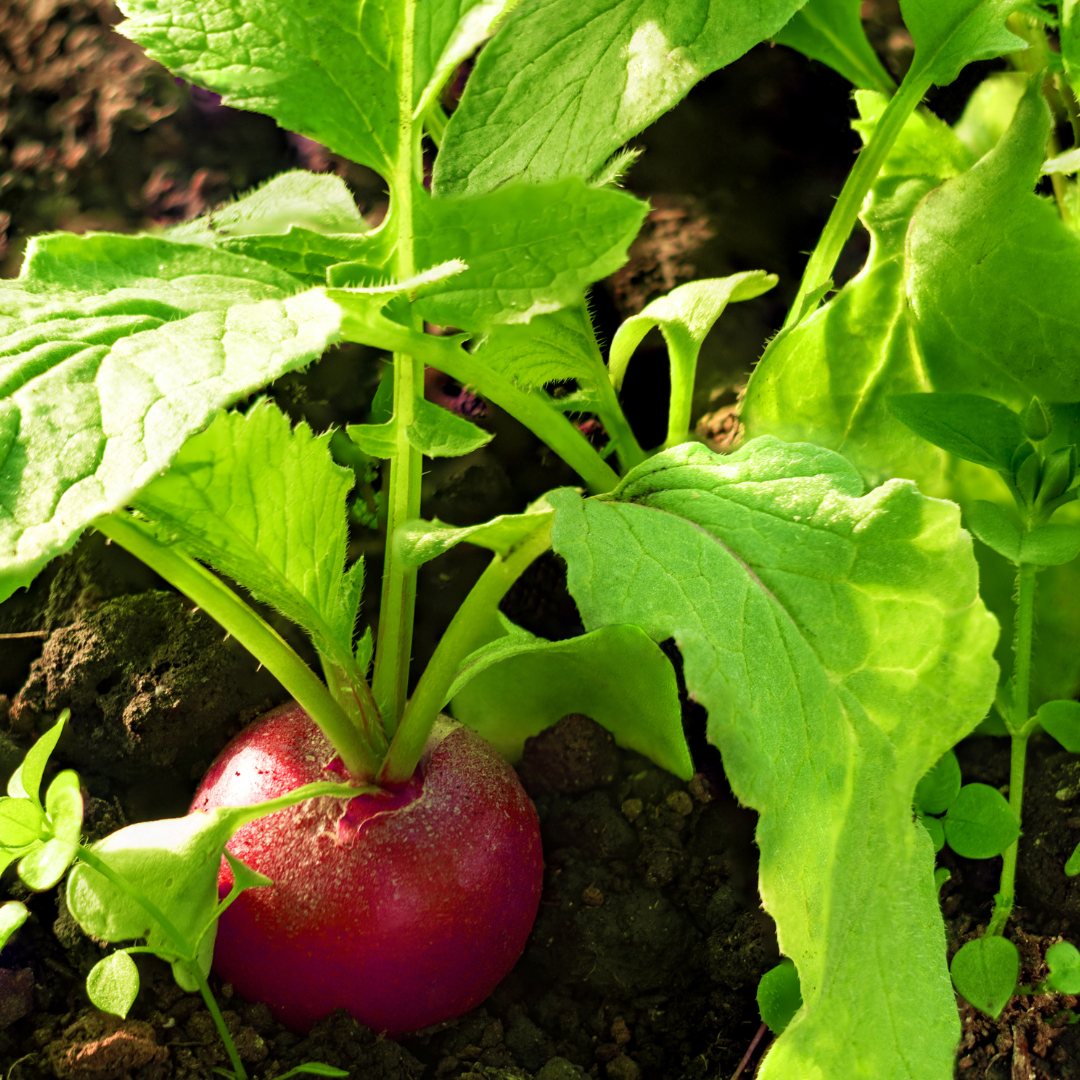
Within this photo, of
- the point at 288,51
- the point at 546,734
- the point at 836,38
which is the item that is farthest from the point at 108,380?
the point at 836,38

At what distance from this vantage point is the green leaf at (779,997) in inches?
32.8

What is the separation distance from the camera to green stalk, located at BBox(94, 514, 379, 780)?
845mm

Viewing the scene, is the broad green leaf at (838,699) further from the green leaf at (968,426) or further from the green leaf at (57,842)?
the green leaf at (57,842)

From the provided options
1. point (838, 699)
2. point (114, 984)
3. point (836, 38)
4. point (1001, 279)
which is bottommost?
point (114, 984)

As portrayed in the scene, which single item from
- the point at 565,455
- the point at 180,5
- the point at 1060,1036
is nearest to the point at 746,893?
the point at 1060,1036

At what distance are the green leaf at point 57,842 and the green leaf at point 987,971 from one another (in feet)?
2.43

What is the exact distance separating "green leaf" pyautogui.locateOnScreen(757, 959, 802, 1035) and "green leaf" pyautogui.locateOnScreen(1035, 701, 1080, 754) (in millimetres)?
332

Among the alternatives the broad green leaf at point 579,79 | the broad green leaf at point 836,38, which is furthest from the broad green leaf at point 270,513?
the broad green leaf at point 836,38

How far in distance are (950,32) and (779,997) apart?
937 millimetres

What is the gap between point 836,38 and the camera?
1164 millimetres

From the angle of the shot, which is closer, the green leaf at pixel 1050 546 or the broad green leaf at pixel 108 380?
the broad green leaf at pixel 108 380

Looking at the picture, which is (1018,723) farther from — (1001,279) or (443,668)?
(443,668)

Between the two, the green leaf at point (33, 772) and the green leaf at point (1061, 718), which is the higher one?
the green leaf at point (33, 772)

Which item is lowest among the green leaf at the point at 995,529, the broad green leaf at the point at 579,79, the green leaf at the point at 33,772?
the green leaf at the point at 995,529
